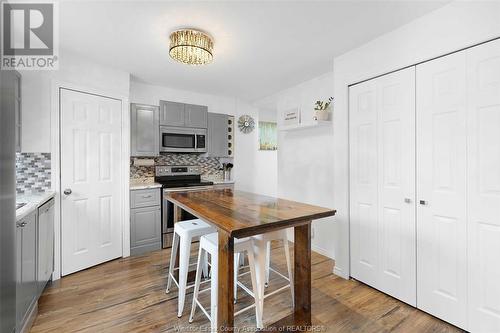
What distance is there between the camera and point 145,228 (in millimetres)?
3332

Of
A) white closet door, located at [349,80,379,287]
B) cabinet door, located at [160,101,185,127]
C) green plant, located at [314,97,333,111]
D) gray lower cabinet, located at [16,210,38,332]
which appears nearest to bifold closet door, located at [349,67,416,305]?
white closet door, located at [349,80,379,287]

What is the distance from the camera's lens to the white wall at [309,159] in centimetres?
323

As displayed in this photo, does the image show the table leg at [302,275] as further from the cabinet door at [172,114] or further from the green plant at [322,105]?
the cabinet door at [172,114]

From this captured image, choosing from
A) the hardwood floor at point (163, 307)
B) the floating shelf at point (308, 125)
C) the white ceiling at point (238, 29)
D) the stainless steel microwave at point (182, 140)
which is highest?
the white ceiling at point (238, 29)

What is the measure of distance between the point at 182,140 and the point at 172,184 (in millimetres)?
749

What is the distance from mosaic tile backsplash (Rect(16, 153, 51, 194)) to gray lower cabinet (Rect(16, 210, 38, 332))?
86cm

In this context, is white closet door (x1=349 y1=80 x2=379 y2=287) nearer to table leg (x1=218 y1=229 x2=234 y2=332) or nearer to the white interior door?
table leg (x1=218 y1=229 x2=234 y2=332)

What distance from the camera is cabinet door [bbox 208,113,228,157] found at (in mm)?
4219

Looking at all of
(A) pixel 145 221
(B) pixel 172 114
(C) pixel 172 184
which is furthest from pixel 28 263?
(B) pixel 172 114

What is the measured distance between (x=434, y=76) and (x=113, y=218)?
3.68 meters

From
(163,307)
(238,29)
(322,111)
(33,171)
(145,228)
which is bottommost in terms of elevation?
(163,307)

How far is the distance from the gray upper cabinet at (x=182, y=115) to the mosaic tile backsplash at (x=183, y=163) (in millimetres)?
587

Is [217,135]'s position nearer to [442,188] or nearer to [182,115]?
[182,115]

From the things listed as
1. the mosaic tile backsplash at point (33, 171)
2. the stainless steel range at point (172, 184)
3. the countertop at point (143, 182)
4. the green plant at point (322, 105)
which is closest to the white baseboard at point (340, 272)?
the green plant at point (322, 105)
